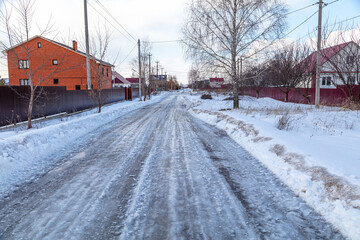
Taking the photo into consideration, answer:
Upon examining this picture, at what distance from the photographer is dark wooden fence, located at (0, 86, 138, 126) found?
33.7 ft

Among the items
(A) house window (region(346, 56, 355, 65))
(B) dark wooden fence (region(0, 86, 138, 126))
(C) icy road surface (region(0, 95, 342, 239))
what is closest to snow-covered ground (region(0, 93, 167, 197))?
(C) icy road surface (region(0, 95, 342, 239))

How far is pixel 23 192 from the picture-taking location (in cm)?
364

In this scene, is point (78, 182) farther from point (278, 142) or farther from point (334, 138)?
point (334, 138)

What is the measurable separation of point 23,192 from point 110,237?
2.05 meters

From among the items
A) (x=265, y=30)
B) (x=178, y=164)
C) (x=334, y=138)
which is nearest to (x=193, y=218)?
(x=178, y=164)

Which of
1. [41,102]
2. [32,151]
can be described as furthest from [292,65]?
[32,151]

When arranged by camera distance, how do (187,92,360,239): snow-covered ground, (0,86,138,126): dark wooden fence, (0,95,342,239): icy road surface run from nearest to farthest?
(0,95,342,239): icy road surface
(187,92,360,239): snow-covered ground
(0,86,138,126): dark wooden fence

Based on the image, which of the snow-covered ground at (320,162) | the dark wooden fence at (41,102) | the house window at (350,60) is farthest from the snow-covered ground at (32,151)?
the house window at (350,60)

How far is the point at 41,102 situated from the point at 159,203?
39.5ft

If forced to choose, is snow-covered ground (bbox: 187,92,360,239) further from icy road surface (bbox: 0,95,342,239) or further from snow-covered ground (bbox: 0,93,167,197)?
snow-covered ground (bbox: 0,93,167,197)

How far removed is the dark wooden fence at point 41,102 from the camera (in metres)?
10.3

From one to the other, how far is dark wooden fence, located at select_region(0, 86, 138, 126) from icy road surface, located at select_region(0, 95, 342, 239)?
7.12 metres

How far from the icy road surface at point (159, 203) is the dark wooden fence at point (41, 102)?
712 cm

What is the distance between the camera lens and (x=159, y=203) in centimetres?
320
